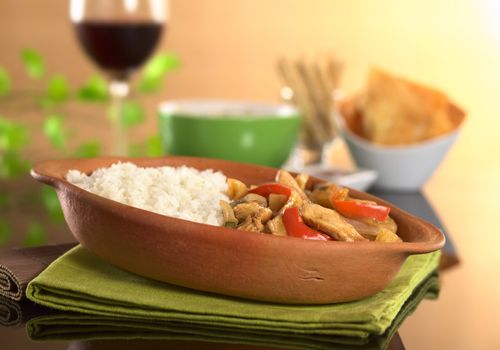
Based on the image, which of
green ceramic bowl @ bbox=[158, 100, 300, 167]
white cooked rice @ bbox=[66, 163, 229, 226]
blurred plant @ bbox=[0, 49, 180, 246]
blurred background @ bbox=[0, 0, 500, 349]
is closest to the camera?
white cooked rice @ bbox=[66, 163, 229, 226]

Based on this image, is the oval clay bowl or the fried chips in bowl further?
the fried chips in bowl

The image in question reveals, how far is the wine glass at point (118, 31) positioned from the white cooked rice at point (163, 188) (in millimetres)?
819

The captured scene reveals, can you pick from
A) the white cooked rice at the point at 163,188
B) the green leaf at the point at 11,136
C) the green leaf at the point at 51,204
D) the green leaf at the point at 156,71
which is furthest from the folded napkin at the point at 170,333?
the green leaf at the point at 156,71

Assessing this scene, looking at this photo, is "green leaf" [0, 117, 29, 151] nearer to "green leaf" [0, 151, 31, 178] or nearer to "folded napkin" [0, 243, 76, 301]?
"green leaf" [0, 151, 31, 178]

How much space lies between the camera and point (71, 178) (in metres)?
0.96

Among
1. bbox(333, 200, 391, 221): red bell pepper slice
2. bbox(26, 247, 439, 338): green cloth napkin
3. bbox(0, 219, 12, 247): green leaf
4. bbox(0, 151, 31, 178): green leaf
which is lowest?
bbox(0, 151, 31, 178): green leaf

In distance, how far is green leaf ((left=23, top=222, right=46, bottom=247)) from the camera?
119 cm

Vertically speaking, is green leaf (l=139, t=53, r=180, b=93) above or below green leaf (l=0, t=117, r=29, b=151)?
above

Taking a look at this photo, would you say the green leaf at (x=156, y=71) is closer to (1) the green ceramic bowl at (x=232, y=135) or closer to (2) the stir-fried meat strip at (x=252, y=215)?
(1) the green ceramic bowl at (x=232, y=135)

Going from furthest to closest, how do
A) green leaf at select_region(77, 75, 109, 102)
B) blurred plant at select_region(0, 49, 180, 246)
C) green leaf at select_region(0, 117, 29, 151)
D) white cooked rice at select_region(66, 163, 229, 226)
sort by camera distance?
1. green leaf at select_region(77, 75, 109, 102)
2. green leaf at select_region(0, 117, 29, 151)
3. blurred plant at select_region(0, 49, 180, 246)
4. white cooked rice at select_region(66, 163, 229, 226)

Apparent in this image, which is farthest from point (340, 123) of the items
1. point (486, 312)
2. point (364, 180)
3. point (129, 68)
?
point (486, 312)

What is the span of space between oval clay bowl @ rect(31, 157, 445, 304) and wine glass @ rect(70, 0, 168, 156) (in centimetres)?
98

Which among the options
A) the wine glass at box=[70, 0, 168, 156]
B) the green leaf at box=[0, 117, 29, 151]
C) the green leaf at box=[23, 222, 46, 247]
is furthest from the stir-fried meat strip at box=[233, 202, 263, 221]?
the green leaf at box=[0, 117, 29, 151]

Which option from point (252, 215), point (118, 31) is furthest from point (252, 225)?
point (118, 31)
